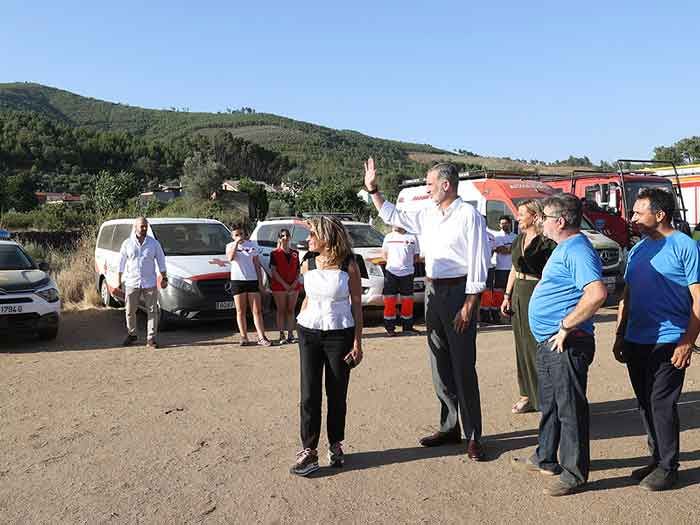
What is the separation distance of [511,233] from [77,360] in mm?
7403

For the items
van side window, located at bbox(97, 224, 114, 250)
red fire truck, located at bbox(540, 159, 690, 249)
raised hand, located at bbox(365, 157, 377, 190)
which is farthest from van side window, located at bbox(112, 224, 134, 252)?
red fire truck, located at bbox(540, 159, 690, 249)

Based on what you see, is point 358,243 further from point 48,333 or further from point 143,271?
point 48,333

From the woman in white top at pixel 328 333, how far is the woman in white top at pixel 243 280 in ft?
15.8

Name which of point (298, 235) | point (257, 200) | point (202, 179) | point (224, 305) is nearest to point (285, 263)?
point (224, 305)

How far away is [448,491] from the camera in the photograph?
4191 mm

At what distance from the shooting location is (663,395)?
13.6 feet

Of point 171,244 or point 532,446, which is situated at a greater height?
point 171,244

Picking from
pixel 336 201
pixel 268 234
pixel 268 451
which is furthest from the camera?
pixel 336 201

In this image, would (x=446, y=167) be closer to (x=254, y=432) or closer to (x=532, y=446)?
(x=532, y=446)

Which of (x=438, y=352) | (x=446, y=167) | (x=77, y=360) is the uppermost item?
(x=446, y=167)

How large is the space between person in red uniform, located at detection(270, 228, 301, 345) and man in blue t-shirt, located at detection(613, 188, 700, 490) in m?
5.88

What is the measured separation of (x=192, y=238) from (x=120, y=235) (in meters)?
1.58

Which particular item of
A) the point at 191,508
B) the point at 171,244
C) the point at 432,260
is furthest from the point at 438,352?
the point at 171,244

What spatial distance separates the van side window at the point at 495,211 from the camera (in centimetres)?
1365
